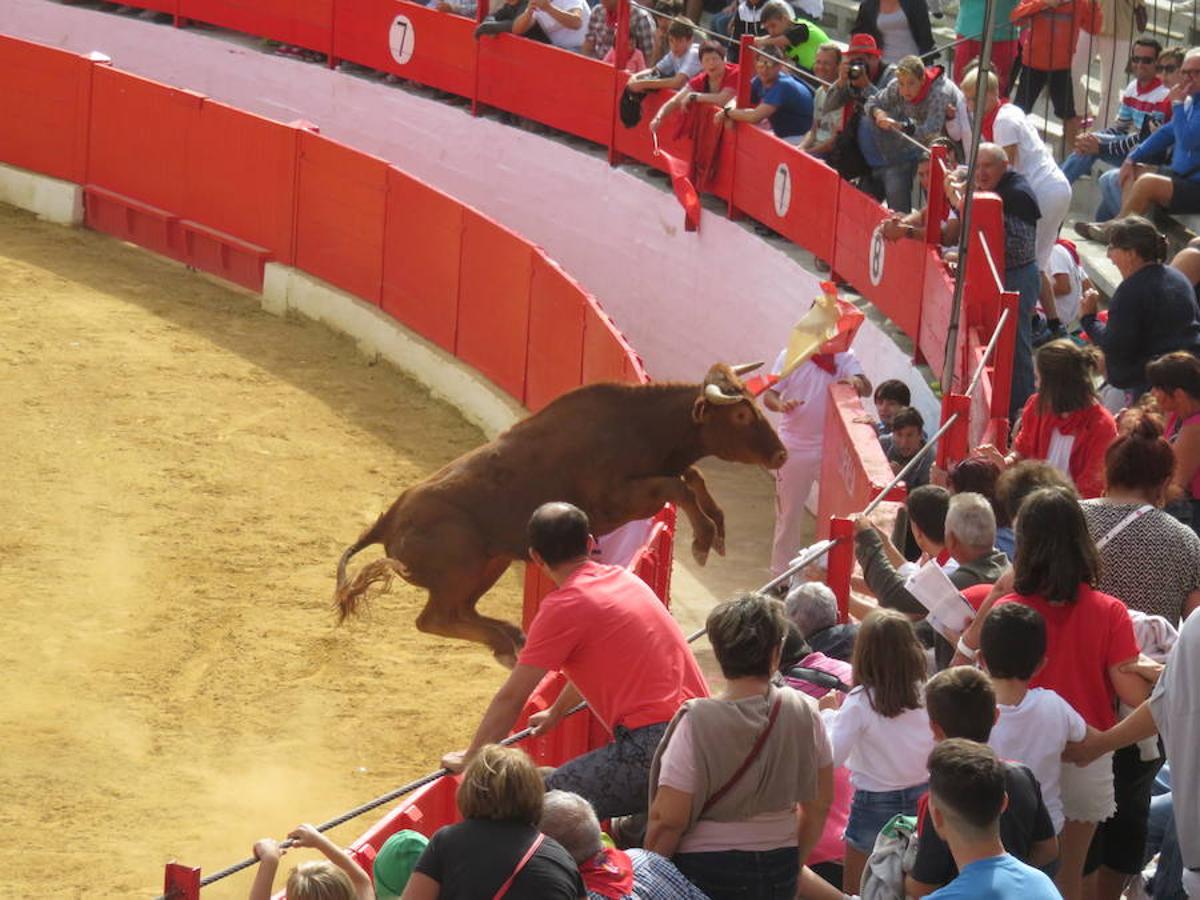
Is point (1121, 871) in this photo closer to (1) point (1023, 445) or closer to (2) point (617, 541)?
(1) point (1023, 445)

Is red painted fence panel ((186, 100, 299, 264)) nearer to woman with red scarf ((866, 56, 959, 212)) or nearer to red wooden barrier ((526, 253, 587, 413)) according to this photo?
red wooden barrier ((526, 253, 587, 413))

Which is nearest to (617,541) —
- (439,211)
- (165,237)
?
(439,211)

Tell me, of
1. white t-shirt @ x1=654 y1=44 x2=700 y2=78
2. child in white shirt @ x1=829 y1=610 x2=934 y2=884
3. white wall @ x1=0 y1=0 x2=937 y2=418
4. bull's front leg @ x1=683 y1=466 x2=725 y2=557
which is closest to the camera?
child in white shirt @ x1=829 y1=610 x2=934 y2=884

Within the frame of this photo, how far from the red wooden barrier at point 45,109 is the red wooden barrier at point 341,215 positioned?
3.19 m

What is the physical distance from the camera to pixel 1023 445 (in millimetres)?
7934

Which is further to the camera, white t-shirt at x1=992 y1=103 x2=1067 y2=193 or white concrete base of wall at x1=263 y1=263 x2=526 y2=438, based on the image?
white concrete base of wall at x1=263 y1=263 x2=526 y2=438

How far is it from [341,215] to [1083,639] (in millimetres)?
12904

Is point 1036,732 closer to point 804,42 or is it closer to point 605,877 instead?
point 605,877

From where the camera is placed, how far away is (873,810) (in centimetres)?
580

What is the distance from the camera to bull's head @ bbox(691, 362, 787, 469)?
970 cm

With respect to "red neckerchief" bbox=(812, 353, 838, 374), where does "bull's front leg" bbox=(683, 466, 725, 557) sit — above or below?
below

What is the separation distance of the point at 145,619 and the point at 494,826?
7646 mm

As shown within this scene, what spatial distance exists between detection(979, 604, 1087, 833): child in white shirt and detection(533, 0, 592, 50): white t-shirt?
46.0 ft

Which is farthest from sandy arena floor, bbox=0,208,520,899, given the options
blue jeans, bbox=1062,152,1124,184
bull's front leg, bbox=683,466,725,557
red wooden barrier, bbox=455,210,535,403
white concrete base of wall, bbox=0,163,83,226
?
blue jeans, bbox=1062,152,1124,184
